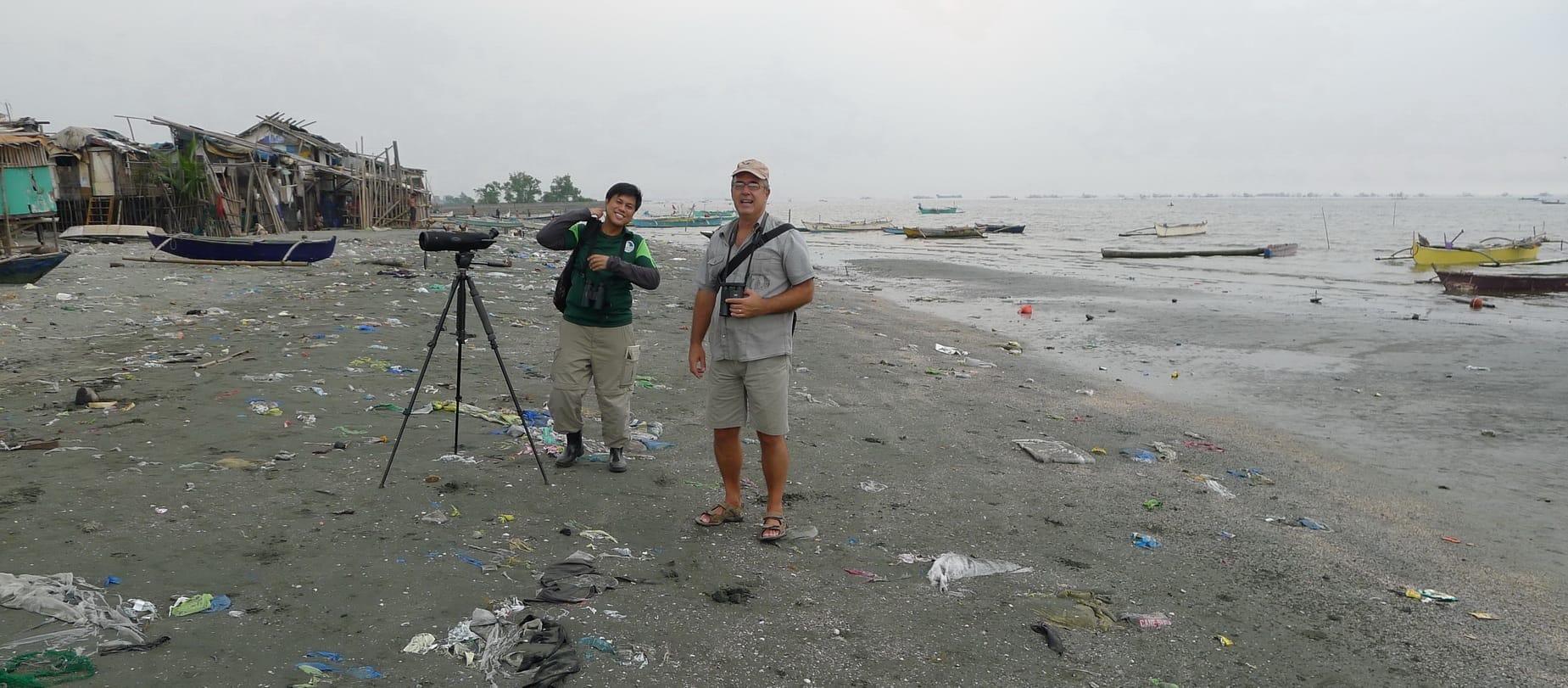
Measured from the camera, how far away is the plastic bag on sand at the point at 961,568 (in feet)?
12.7

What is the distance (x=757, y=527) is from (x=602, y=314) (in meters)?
1.40

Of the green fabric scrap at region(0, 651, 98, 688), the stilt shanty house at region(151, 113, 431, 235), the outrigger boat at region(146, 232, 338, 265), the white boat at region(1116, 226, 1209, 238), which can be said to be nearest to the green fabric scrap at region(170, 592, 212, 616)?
the green fabric scrap at region(0, 651, 98, 688)

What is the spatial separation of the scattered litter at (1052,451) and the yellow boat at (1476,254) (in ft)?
94.8

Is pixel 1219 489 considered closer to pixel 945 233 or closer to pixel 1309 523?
pixel 1309 523

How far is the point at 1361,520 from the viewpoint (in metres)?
5.23

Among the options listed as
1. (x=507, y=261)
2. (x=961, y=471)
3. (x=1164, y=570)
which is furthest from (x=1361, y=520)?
(x=507, y=261)

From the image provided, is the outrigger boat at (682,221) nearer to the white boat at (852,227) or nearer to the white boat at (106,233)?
the white boat at (852,227)

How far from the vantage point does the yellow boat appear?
94.9ft

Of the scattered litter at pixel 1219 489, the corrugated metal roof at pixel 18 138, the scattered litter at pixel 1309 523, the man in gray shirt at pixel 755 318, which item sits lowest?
the scattered litter at pixel 1309 523

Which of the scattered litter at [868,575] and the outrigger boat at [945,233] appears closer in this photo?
the scattered litter at [868,575]

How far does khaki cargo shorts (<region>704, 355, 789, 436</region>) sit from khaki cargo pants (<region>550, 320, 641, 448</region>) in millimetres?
858

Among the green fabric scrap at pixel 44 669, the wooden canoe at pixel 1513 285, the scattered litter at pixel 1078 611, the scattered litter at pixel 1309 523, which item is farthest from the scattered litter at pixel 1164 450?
the wooden canoe at pixel 1513 285

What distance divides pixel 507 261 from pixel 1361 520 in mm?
15348

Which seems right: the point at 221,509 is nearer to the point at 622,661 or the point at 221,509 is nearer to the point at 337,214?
the point at 622,661
